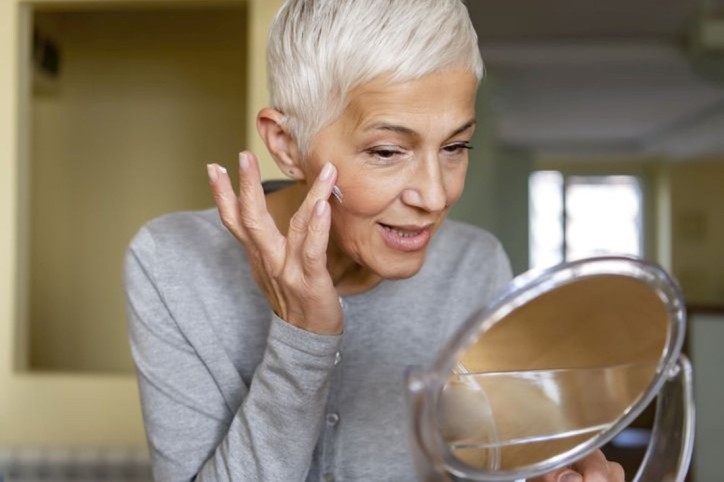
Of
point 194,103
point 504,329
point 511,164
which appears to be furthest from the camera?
point 194,103

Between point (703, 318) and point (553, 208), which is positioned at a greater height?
point (553, 208)

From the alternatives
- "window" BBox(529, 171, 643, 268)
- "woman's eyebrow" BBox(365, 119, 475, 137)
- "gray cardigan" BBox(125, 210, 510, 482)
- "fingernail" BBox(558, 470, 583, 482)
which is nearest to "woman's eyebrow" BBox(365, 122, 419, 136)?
"woman's eyebrow" BBox(365, 119, 475, 137)

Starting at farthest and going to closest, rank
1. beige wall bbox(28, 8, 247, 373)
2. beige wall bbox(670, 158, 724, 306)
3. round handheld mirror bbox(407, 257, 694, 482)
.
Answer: beige wall bbox(28, 8, 247, 373), beige wall bbox(670, 158, 724, 306), round handheld mirror bbox(407, 257, 694, 482)

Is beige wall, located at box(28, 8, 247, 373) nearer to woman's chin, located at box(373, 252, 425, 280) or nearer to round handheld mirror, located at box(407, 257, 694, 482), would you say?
woman's chin, located at box(373, 252, 425, 280)

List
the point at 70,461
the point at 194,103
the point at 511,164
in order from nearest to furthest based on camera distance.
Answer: the point at 70,461
the point at 511,164
the point at 194,103

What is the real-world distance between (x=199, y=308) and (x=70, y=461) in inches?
70.1

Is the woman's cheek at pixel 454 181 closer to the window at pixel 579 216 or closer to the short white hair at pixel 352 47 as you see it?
the short white hair at pixel 352 47

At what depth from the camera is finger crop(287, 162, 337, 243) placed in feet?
2.79

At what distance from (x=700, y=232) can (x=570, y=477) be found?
2.55 m

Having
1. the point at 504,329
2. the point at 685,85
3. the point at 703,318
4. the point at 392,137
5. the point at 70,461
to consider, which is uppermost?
the point at 685,85

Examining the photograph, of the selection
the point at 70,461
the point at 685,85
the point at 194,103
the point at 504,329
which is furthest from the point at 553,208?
the point at 504,329

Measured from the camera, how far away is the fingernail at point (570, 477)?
706mm

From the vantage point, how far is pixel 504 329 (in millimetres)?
565

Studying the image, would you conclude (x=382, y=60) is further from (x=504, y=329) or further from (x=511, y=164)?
(x=511, y=164)
